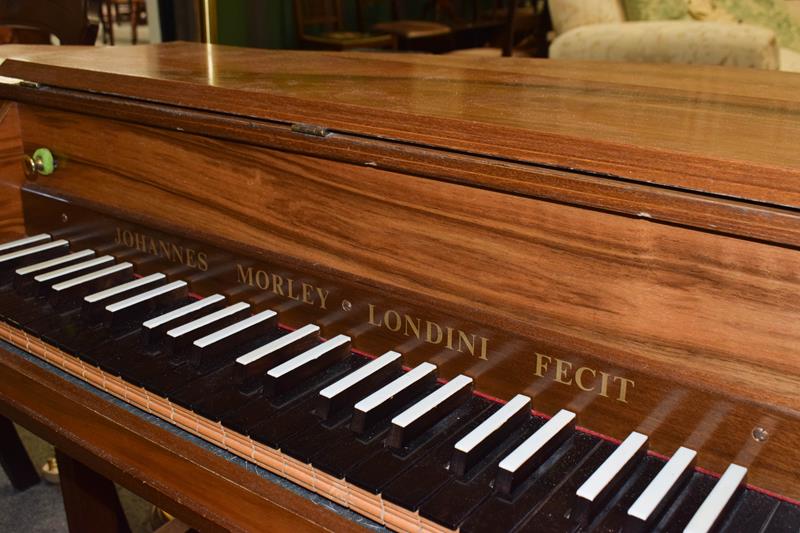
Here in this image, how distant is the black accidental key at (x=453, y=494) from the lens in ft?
2.58

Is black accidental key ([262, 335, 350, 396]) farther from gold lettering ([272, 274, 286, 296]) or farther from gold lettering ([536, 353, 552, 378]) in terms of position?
gold lettering ([536, 353, 552, 378])

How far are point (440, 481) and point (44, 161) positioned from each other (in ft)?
3.23

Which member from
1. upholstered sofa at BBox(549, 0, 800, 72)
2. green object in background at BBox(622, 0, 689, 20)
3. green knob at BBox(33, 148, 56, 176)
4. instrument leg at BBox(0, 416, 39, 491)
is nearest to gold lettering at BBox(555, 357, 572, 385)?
green knob at BBox(33, 148, 56, 176)

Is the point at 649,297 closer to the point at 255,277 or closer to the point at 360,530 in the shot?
the point at 360,530

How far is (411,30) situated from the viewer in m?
7.01

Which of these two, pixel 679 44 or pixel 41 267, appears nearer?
pixel 41 267

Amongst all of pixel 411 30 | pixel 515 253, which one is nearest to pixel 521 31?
pixel 411 30

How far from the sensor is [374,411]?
0.92 meters

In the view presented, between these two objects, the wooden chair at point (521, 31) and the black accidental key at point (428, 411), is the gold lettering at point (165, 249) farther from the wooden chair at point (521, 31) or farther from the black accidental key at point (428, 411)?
the wooden chair at point (521, 31)

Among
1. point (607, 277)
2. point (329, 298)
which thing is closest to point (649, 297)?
point (607, 277)

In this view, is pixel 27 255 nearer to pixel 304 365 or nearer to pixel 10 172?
pixel 10 172

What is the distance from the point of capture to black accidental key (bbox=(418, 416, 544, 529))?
0.79 metres

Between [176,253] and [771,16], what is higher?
[771,16]

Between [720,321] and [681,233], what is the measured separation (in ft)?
0.30
